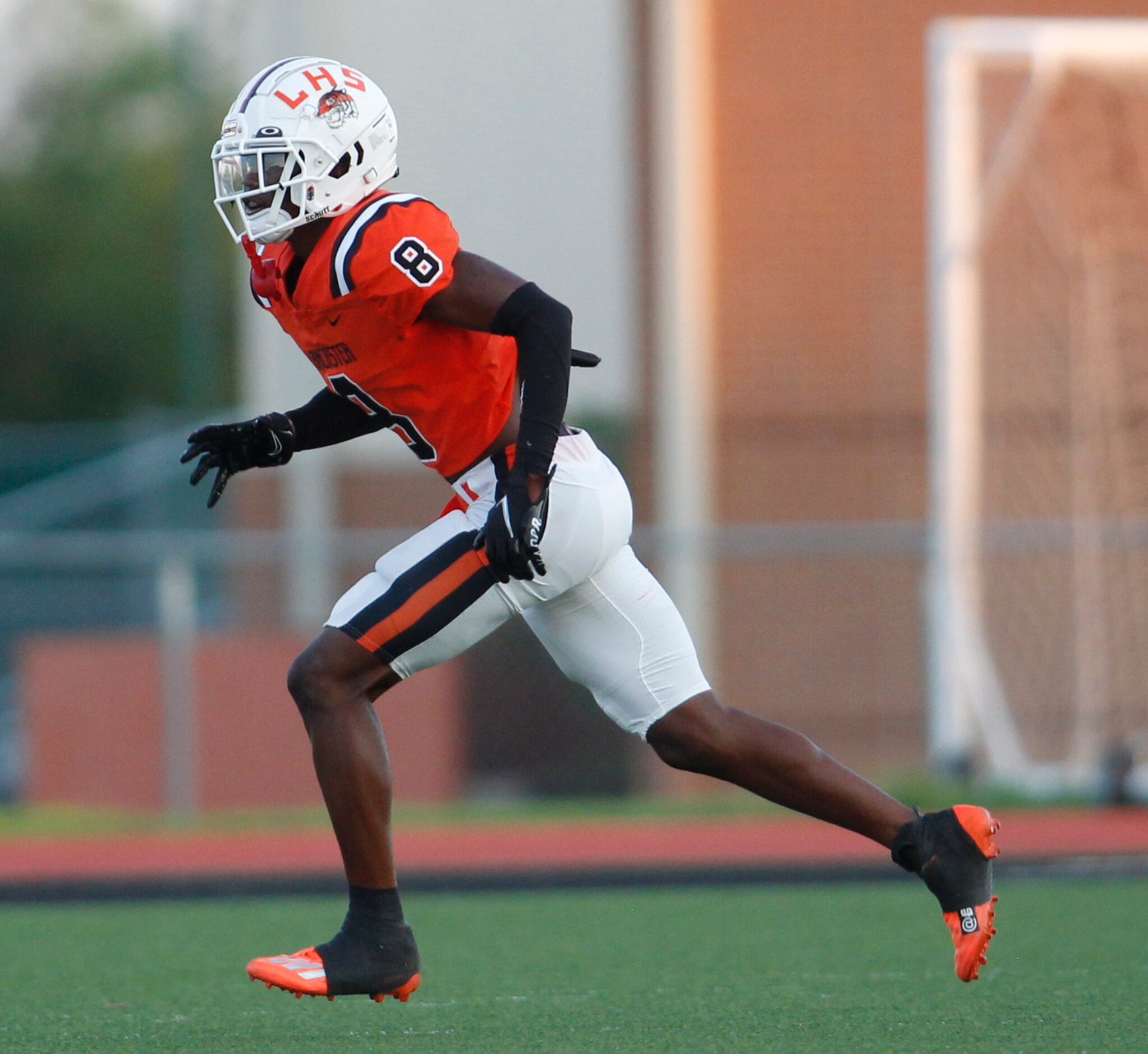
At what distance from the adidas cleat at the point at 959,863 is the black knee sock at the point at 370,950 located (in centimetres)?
108

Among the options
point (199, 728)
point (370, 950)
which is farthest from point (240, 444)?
point (199, 728)

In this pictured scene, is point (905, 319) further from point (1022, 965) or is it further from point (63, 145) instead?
point (63, 145)

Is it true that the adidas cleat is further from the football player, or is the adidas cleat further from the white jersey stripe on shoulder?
the white jersey stripe on shoulder

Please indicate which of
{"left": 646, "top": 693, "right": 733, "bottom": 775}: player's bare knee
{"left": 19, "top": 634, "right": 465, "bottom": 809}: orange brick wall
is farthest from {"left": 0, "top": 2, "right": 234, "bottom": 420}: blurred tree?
{"left": 646, "top": 693, "right": 733, "bottom": 775}: player's bare knee

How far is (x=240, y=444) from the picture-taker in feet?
15.0

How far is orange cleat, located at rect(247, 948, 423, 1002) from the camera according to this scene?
3.94m

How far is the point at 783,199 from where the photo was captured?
43.8 feet

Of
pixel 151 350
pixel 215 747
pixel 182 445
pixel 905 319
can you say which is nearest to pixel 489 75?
pixel 905 319

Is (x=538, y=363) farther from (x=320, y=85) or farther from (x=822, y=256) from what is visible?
(x=822, y=256)

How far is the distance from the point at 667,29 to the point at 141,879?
777 centimetres

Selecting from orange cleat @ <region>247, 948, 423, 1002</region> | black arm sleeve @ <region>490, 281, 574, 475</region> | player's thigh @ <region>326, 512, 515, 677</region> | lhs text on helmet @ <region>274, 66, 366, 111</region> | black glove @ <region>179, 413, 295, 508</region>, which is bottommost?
orange cleat @ <region>247, 948, 423, 1002</region>

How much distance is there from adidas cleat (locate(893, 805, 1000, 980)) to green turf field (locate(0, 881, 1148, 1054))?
0.18 m

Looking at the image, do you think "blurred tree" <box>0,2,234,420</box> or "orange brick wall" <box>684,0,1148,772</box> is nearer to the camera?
"orange brick wall" <box>684,0,1148,772</box>

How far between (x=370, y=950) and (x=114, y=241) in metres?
35.3
